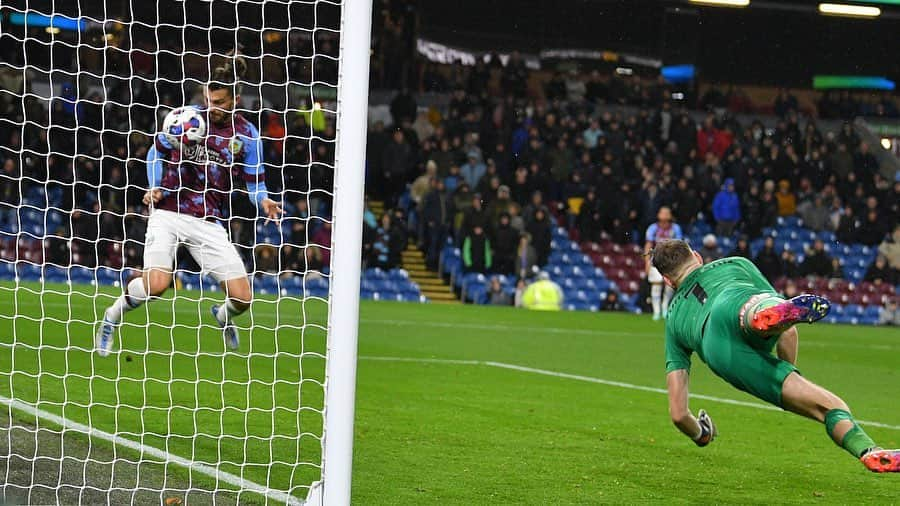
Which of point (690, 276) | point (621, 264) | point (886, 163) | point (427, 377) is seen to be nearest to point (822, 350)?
point (427, 377)

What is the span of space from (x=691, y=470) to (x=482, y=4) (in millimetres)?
23506

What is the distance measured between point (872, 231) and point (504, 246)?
27.7 feet

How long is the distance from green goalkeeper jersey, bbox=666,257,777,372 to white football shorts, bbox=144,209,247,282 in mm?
3349

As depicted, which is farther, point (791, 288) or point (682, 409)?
point (791, 288)

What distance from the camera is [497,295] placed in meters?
22.7

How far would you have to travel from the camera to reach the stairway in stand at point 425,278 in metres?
23.0

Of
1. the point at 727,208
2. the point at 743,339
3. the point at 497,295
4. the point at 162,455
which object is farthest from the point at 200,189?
the point at 727,208

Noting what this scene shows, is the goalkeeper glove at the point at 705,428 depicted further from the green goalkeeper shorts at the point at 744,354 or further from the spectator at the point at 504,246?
the spectator at the point at 504,246

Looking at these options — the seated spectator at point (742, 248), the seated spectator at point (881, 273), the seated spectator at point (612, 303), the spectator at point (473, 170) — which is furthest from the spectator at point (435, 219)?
the seated spectator at point (881, 273)

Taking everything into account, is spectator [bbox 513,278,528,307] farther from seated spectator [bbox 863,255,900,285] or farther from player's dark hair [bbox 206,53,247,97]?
player's dark hair [bbox 206,53,247,97]

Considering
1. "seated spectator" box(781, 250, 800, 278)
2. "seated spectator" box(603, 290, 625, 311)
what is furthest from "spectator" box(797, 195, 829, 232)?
"seated spectator" box(603, 290, 625, 311)

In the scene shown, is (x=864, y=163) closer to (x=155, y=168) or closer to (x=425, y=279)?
(x=425, y=279)

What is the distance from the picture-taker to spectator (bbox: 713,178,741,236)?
Result: 2495 centimetres

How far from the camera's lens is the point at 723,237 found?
25141 millimetres
